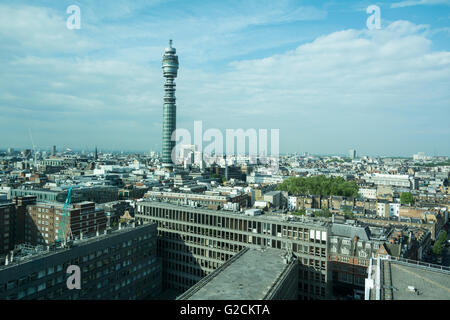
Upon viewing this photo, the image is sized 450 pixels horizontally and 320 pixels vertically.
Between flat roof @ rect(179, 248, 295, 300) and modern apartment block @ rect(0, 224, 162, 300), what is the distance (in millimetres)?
16917

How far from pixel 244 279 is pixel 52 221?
60.2 meters

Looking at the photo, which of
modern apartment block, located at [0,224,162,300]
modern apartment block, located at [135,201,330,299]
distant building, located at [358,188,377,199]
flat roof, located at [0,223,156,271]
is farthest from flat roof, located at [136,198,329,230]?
distant building, located at [358,188,377,199]

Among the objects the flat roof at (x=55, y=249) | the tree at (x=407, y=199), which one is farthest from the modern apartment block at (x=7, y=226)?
the tree at (x=407, y=199)

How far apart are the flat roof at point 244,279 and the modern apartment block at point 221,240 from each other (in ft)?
14.4

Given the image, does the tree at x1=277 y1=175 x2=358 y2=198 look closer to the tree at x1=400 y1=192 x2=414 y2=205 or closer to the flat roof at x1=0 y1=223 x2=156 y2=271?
the tree at x1=400 y1=192 x2=414 y2=205

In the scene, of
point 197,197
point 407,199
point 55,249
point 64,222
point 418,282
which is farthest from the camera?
point 407,199

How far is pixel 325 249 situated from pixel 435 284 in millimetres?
15780

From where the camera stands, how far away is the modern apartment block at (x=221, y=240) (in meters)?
44.5

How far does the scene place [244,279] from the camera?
34.3 metres

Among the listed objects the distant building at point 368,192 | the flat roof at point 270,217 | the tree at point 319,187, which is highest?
the flat roof at point 270,217

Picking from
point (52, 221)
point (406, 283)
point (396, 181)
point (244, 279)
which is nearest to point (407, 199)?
point (396, 181)

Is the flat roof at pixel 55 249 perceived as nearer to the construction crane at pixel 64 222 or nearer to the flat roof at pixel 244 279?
the flat roof at pixel 244 279

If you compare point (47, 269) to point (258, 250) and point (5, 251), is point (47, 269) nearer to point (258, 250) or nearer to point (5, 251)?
point (258, 250)

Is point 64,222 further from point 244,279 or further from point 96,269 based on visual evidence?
point 244,279
